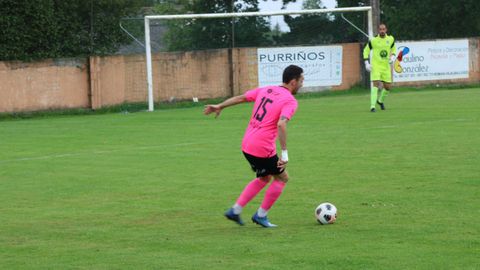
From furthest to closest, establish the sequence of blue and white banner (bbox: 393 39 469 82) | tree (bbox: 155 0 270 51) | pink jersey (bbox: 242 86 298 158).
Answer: blue and white banner (bbox: 393 39 469 82) < tree (bbox: 155 0 270 51) < pink jersey (bbox: 242 86 298 158)

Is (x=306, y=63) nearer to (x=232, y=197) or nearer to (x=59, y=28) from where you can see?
(x=59, y=28)

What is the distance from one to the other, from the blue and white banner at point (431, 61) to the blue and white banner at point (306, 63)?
2.42 m

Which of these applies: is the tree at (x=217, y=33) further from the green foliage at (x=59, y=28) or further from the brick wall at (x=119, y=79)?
the green foliage at (x=59, y=28)

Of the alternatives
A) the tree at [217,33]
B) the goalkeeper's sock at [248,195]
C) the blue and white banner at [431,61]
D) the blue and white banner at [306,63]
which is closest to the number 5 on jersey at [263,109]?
the goalkeeper's sock at [248,195]

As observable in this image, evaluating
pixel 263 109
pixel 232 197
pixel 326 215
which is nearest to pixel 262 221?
pixel 326 215

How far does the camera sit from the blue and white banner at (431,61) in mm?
36688

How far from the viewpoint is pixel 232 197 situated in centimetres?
1228

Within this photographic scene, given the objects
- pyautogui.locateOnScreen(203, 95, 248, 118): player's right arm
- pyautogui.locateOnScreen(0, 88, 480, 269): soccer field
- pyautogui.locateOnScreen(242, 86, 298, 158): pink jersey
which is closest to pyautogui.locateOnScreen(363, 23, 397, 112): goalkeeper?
pyautogui.locateOnScreen(0, 88, 480, 269): soccer field

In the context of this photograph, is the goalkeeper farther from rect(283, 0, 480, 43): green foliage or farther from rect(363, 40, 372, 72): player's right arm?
rect(283, 0, 480, 43): green foliage

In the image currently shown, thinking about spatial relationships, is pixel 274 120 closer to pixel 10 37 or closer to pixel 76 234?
pixel 76 234

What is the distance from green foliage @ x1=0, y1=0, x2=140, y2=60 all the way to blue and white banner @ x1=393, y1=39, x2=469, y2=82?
10.6 m

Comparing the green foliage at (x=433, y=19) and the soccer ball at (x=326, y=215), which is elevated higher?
the green foliage at (x=433, y=19)

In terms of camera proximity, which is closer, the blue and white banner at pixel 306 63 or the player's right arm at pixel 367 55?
the player's right arm at pixel 367 55

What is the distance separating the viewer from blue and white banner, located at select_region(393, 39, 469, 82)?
36688mm
